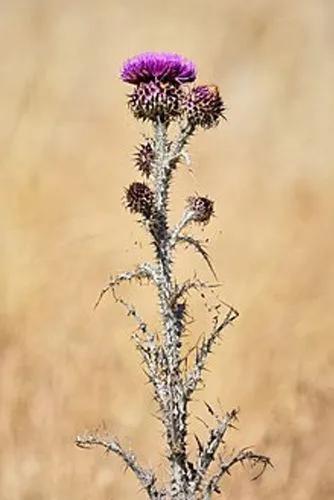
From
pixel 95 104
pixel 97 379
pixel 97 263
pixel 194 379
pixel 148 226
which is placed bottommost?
pixel 194 379

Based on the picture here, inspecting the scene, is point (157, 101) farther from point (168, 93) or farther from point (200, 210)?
point (200, 210)

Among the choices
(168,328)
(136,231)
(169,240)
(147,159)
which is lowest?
(168,328)

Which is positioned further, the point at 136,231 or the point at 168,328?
the point at 136,231

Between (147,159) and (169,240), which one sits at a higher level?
(147,159)

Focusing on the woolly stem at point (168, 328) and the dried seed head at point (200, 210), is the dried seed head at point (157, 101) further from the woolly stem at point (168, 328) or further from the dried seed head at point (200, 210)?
the dried seed head at point (200, 210)

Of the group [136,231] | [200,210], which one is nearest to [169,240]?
[200,210]

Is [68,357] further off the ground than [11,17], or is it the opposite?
[11,17]

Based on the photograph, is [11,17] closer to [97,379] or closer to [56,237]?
[56,237]

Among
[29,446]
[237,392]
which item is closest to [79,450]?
[29,446]
